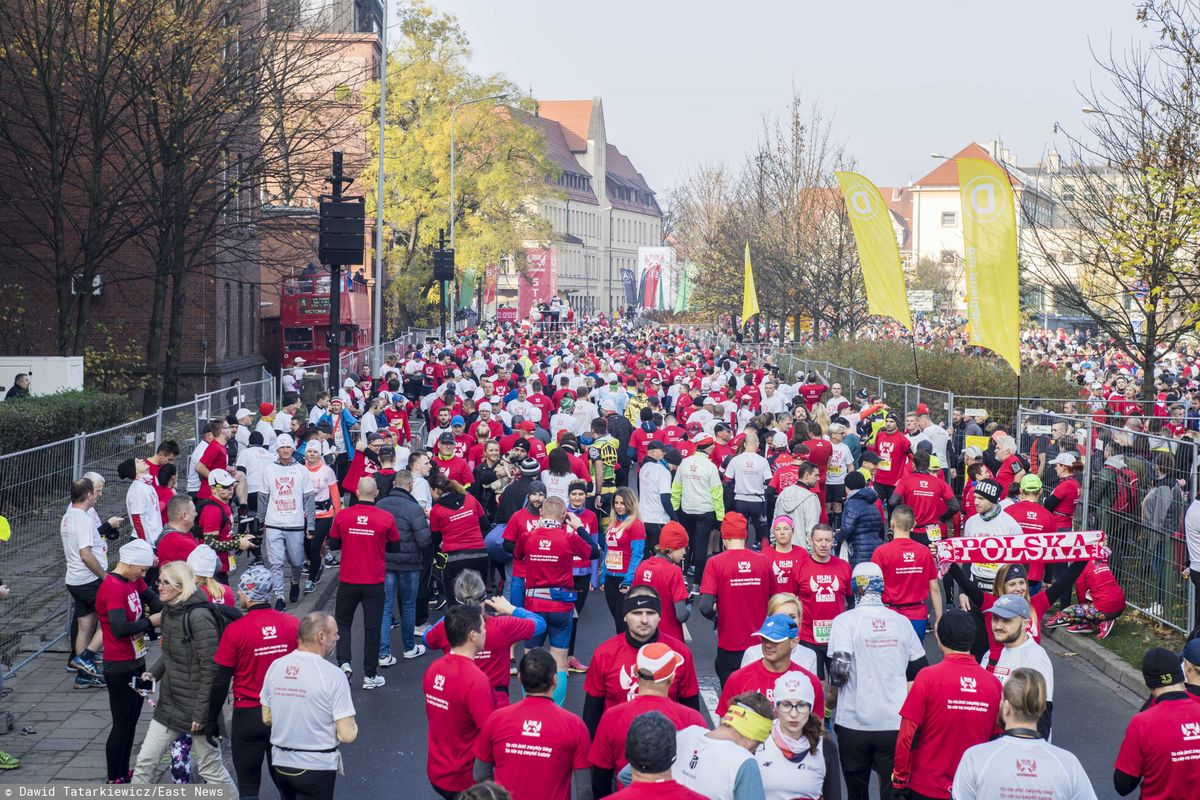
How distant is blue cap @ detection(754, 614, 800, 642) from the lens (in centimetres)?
625

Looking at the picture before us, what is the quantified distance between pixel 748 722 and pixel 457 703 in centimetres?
161

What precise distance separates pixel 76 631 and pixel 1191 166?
1557cm

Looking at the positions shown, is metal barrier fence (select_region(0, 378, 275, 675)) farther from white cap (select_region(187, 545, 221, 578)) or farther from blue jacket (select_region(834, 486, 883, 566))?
blue jacket (select_region(834, 486, 883, 566))

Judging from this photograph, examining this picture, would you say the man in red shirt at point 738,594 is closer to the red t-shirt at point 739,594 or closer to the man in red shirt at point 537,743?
the red t-shirt at point 739,594

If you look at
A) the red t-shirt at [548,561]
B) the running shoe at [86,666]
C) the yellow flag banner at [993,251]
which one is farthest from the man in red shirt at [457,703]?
the yellow flag banner at [993,251]

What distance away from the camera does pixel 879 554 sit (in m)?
8.95

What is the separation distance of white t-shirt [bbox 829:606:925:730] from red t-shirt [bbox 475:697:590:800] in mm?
2082

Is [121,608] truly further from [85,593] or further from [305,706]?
[85,593]

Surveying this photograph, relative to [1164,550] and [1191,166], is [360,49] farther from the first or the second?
[1164,550]

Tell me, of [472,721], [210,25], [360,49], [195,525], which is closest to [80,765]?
[195,525]

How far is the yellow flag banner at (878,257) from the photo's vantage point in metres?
22.0

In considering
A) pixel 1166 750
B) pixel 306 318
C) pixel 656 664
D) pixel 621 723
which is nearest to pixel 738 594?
pixel 656 664

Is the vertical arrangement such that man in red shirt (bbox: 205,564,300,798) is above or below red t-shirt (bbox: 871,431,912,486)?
below

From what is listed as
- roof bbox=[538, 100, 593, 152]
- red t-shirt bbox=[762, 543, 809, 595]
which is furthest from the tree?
roof bbox=[538, 100, 593, 152]
